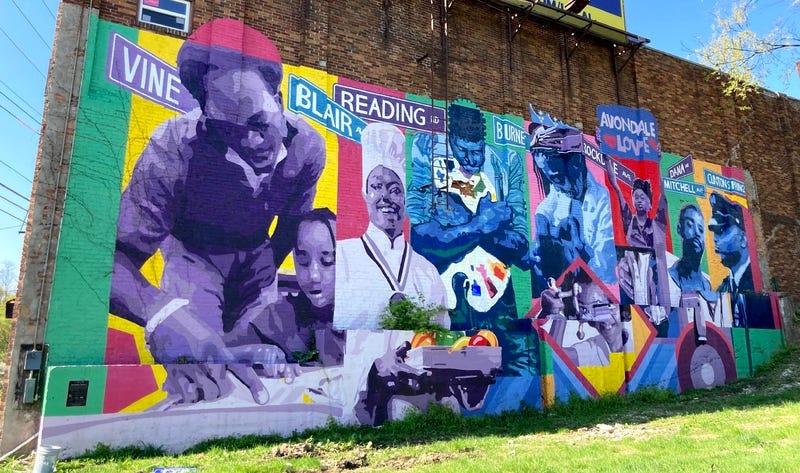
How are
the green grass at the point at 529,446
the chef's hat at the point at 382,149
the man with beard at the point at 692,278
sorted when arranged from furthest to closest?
1. the man with beard at the point at 692,278
2. the chef's hat at the point at 382,149
3. the green grass at the point at 529,446

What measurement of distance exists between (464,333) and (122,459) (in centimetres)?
614

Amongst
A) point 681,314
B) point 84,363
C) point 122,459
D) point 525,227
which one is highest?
point 525,227

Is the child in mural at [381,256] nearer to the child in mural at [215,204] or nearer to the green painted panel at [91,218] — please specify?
the child in mural at [215,204]

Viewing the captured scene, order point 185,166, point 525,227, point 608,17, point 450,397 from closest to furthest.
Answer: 1. point 185,166
2. point 450,397
3. point 525,227
4. point 608,17

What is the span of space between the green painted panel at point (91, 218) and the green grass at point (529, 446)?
1.75 meters

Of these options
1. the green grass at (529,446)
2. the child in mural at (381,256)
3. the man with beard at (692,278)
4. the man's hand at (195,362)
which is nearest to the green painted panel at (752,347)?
the man with beard at (692,278)

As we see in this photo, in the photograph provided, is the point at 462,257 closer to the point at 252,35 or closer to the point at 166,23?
the point at 252,35

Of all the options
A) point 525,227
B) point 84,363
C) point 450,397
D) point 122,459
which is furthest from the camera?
point 525,227

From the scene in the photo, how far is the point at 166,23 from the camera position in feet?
33.1

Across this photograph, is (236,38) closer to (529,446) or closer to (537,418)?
(529,446)

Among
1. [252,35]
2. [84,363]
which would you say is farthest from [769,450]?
[252,35]

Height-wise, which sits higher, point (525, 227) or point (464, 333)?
point (525, 227)

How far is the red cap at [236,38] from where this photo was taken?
1030 cm

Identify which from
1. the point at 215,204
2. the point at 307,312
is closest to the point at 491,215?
the point at 307,312
